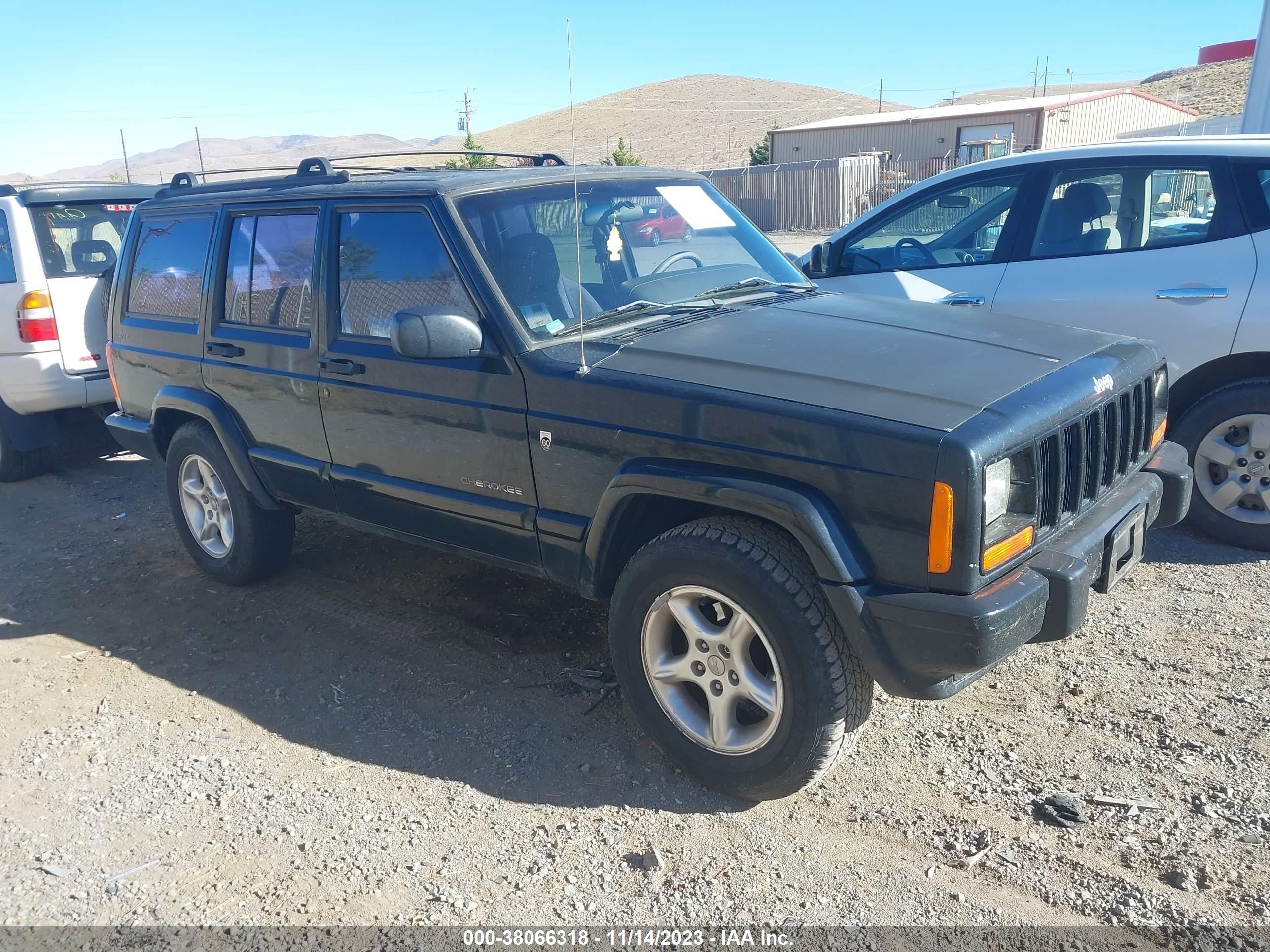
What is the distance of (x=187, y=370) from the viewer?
503 cm

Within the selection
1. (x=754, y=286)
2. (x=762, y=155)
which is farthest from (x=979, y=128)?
(x=754, y=286)

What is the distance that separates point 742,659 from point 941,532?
2.59ft

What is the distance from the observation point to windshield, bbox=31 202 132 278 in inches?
281

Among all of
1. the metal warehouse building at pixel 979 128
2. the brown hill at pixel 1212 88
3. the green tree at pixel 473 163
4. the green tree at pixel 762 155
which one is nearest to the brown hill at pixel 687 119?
the green tree at pixel 762 155

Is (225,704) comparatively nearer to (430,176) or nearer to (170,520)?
(430,176)

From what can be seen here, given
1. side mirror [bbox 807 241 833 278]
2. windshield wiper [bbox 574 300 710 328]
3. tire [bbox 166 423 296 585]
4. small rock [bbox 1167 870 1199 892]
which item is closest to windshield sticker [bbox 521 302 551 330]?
windshield wiper [bbox 574 300 710 328]

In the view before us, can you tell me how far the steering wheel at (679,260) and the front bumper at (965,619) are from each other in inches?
70.1

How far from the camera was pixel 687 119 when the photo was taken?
3580 inches

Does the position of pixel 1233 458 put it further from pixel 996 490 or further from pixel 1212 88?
pixel 1212 88

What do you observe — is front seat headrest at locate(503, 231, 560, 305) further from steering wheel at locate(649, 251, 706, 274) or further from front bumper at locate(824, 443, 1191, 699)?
front bumper at locate(824, 443, 1191, 699)

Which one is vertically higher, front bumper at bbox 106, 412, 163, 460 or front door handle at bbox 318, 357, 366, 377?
front door handle at bbox 318, 357, 366, 377

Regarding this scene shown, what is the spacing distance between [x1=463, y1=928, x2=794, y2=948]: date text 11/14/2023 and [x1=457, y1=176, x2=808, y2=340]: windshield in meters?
1.95

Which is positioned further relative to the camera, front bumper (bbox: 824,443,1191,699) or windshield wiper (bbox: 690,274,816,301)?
windshield wiper (bbox: 690,274,816,301)

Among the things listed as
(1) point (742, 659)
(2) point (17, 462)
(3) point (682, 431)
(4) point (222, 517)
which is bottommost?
(2) point (17, 462)
